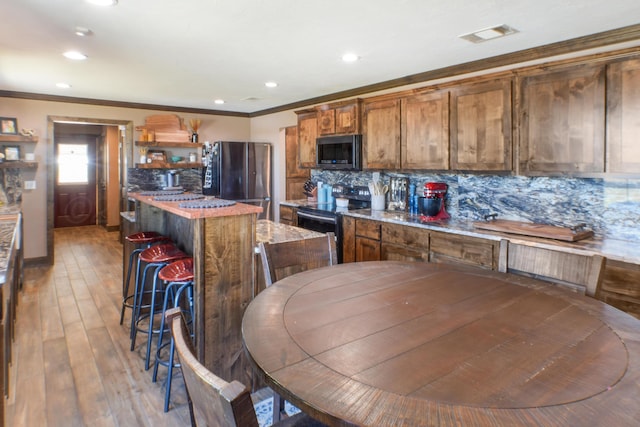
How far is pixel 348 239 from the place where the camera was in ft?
13.6

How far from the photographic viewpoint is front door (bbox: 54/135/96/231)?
8867 mm

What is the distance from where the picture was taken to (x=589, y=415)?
0.78 metres

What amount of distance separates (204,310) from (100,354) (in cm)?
121

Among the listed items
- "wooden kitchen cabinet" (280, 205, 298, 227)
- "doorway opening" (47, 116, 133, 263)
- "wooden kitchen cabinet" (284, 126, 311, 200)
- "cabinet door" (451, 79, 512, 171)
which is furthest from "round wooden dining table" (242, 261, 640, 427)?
"doorway opening" (47, 116, 133, 263)

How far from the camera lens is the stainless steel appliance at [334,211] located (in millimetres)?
4234

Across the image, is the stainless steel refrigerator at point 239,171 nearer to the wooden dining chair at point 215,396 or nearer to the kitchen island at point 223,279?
the kitchen island at point 223,279

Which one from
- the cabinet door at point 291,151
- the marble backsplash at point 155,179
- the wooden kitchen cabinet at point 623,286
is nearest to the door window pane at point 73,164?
the marble backsplash at point 155,179

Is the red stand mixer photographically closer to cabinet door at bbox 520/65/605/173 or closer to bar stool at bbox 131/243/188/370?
cabinet door at bbox 520/65/605/173

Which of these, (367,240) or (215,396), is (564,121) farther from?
(215,396)

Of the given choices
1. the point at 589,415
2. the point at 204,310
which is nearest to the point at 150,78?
the point at 204,310

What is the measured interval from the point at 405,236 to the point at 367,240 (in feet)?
1.60

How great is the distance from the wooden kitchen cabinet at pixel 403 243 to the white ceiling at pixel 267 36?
1.53m

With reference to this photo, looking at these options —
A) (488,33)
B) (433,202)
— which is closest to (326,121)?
(433,202)

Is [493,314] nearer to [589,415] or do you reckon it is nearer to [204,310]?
[589,415]
